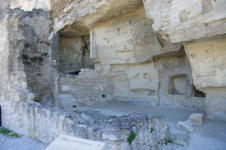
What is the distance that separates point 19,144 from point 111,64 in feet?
24.3

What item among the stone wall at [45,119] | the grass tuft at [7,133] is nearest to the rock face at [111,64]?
the stone wall at [45,119]

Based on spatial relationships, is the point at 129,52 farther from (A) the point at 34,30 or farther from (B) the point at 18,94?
(B) the point at 18,94

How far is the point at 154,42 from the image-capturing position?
953 cm

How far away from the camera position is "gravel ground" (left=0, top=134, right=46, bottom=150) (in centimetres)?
453

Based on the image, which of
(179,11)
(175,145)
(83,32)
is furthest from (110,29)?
(175,145)

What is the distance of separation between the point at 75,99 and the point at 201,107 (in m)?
5.54

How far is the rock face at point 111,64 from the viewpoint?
15.0 ft

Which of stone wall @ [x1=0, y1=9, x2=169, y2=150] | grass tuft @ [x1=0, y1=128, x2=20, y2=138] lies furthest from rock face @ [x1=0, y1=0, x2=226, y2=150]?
grass tuft @ [x1=0, y1=128, x2=20, y2=138]

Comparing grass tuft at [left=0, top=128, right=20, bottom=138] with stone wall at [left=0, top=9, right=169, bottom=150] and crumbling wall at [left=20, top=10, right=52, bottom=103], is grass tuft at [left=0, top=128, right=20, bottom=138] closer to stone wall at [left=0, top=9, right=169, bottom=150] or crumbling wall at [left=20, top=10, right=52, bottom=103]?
stone wall at [left=0, top=9, right=169, bottom=150]

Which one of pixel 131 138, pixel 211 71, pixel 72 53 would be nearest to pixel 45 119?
pixel 131 138

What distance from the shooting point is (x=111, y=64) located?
11516 millimetres

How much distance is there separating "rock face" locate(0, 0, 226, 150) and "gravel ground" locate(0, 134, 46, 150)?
0.54ft

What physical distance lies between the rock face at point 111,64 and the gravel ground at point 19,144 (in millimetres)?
164

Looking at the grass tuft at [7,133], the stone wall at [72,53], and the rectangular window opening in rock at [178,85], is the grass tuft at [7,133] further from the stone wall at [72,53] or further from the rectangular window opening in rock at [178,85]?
the stone wall at [72,53]
